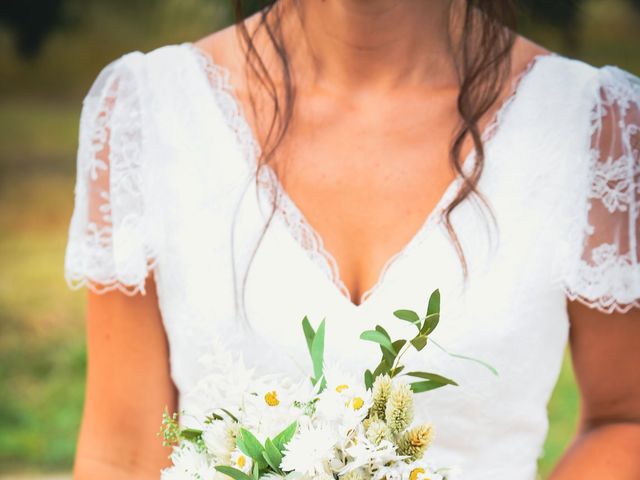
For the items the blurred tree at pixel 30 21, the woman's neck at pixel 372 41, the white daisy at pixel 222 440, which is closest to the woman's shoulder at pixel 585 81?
the woman's neck at pixel 372 41

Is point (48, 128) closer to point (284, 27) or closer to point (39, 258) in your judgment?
point (39, 258)

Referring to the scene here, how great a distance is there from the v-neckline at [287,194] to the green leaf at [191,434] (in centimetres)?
48

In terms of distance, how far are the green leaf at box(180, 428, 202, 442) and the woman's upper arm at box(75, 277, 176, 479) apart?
53 centimetres

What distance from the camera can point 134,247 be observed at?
1.81m

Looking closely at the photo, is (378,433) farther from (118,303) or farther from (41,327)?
(41,327)

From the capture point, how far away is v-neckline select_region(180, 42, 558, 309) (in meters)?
1.78

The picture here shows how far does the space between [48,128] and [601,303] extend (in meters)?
6.21

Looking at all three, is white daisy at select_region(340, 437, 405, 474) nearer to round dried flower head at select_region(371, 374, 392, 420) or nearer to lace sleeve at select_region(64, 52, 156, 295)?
round dried flower head at select_region(371, 374, 392, 420)

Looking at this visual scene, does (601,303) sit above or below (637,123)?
below

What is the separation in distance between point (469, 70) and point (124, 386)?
0.82 metres

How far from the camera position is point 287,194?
184cm

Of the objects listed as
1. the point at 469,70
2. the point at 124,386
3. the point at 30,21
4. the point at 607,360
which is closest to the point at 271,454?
the point at 124,386

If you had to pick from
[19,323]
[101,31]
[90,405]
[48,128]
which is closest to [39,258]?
[19,323]

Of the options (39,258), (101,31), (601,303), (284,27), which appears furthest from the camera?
(101,31)
